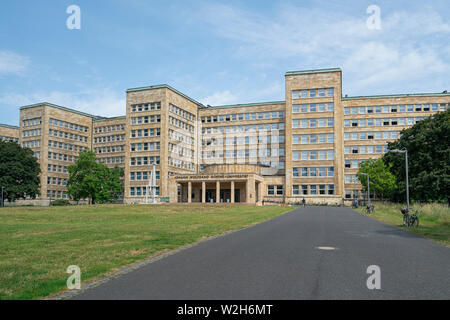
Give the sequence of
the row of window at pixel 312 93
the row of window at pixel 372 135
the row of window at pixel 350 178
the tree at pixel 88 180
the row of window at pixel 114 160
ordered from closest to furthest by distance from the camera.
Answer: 1. the tree at pixel 88 180
2. the row of window at pixel 312 93
3. the row of window at pixel 350 178
4. the row of window at pixel 372 135
5. the row of window at pixel 114 160

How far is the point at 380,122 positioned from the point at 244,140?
30671 millimetres

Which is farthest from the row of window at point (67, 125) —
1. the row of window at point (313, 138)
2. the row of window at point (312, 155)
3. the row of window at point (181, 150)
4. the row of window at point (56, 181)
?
the row of window at point (312, 155)

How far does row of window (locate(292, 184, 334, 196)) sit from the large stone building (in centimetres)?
20

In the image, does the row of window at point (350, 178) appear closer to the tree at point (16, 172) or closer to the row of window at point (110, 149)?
the row of window at point (110, 149)

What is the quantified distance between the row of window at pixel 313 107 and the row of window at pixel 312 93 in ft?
5.87

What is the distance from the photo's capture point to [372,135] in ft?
276

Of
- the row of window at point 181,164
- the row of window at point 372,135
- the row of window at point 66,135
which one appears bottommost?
the row of window at point 181,164

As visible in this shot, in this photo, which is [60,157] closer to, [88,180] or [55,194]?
[55,194]

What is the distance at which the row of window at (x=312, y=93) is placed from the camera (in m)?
80.1

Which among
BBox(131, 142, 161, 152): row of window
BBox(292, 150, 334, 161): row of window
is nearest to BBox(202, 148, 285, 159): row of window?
BBox(292, 150, 334, 161): row of window

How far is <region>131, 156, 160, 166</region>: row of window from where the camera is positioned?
82500 mm

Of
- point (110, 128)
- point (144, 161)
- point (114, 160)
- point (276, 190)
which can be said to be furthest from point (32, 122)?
point (276, 190)
